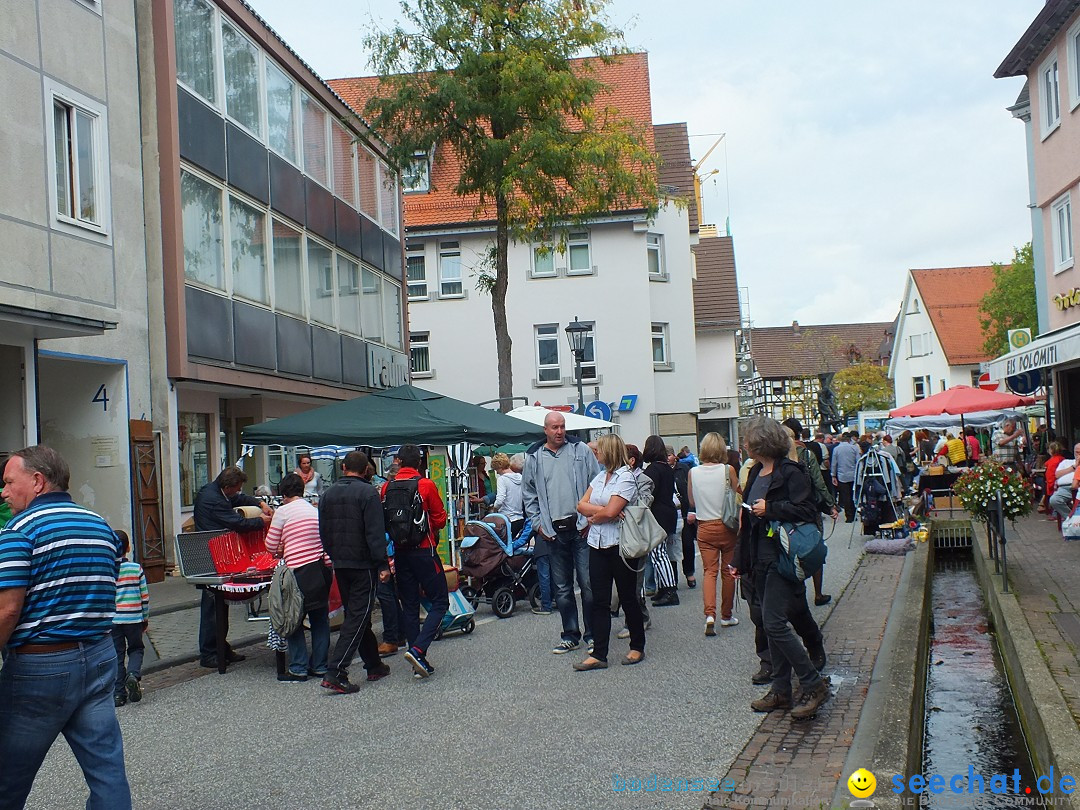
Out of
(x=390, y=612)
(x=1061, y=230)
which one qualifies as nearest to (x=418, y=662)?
(x=390, y=612)

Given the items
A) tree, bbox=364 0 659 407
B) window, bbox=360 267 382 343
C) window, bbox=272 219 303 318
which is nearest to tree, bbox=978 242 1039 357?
window, bbox=360 267 382 343

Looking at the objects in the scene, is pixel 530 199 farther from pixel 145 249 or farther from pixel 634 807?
pixel 634 807

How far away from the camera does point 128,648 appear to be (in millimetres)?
8672

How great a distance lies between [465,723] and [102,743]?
9.49 feet

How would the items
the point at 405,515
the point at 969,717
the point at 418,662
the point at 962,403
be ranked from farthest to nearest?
1. the point at 962,403
2. the point at 405,515
3. the point at 418,662
4. the point at 969,717

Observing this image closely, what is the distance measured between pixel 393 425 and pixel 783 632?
275 inches

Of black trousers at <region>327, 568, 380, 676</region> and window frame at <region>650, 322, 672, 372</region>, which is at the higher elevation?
window frame at <region>650, 322, 672, 372</region>

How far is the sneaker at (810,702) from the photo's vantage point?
261 inches

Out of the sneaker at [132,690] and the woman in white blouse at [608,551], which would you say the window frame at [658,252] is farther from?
the sneaker at [132,690]

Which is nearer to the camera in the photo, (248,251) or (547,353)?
(248,251)

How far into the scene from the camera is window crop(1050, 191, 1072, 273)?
23672mm

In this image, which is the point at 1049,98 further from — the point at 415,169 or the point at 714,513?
the point at 714,513

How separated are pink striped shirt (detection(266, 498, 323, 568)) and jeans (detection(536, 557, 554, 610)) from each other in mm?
3401

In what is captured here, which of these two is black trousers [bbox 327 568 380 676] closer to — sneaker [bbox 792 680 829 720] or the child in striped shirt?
the child in striped shirt
